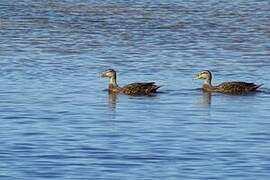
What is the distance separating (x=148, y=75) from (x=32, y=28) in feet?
47.1

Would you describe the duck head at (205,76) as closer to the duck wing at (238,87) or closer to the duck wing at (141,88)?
the duck wing at (238,87)

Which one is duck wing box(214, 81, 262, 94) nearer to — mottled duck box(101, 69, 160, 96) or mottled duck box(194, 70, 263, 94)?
mottled duck box(194, 70, 263, 94)

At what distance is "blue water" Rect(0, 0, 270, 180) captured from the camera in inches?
913

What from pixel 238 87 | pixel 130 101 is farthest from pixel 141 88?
pixel 238 87

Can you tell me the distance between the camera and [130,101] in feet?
104

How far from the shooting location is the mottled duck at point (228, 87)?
107ft

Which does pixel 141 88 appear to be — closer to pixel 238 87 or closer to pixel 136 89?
pixel 136 89

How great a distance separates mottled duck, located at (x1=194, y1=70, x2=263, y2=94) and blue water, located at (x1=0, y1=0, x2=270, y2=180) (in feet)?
0.77

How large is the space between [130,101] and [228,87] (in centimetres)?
246

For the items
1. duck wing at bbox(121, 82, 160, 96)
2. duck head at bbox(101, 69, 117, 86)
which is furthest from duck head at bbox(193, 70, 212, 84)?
duck head at bbox(101, 69, 117, 86)

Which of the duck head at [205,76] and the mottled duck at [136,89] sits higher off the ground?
the duck head at [205,76]

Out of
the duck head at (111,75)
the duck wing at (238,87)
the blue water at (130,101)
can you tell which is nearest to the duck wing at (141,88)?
the blue water at (130,101)

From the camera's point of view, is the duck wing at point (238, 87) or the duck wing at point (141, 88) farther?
the duck wing at point (238, 87)

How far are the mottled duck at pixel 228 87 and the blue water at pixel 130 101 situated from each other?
234 millimetres
